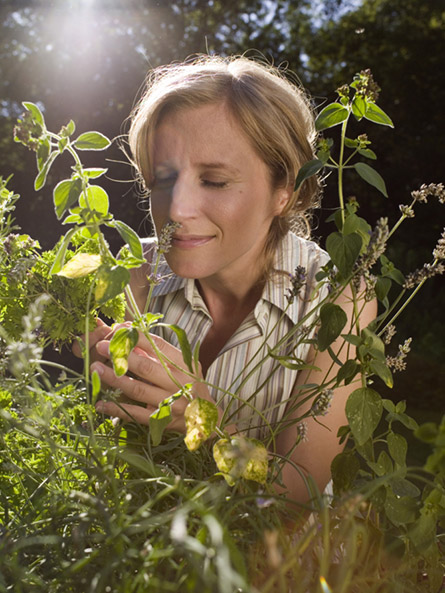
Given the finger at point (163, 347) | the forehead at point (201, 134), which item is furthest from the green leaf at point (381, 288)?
the forehead at point (201, 134)

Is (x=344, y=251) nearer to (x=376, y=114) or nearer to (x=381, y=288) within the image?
(x=381, y=288)

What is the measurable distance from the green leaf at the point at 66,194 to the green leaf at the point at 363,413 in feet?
1.40

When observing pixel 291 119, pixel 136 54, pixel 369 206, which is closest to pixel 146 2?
pixel 136 54

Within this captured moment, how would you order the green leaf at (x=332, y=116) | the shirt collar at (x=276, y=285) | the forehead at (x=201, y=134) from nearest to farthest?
the green leaf at (x=332, y=116)
the forehead at (x=201, y=134)
the shirt collar at (x=276, y=285)

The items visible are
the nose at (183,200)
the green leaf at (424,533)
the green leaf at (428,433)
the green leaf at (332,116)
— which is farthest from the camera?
the nose at (183,200)

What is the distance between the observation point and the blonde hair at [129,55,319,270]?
5.34 ft

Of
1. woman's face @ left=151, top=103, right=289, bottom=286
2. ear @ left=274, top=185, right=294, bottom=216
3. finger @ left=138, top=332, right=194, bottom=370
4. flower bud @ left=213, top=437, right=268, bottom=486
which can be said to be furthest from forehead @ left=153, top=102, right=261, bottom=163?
flower bud @ left=213, top=437, right=268, bottom=486

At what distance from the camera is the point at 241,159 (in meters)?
1.59

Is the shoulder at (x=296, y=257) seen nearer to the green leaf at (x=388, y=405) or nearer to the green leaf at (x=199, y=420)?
the green leaf at (x=388, y=405)

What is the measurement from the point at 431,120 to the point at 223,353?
429 cm

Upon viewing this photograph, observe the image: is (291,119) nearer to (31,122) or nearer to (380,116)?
(380,116)

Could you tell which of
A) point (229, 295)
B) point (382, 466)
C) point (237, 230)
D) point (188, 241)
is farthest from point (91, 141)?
point (229, 295)

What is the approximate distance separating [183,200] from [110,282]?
74cm

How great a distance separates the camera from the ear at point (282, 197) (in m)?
1.78
